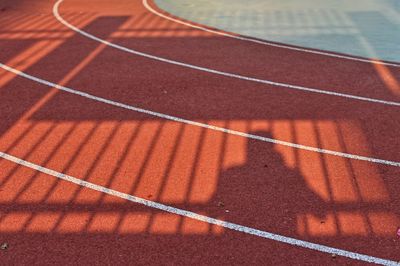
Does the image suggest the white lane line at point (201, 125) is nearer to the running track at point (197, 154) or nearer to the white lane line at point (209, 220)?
the running track at point (197, 154)

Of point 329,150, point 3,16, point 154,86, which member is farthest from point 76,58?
point 329,150

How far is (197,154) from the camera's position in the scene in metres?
6.76

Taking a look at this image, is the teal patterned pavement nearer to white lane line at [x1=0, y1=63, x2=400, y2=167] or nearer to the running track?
the running track

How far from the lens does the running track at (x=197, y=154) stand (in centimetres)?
517

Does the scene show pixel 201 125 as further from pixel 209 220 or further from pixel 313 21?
pixel 313 21

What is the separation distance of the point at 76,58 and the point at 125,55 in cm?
102

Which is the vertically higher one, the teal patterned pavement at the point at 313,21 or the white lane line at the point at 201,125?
the white lane line at the point at 201,125

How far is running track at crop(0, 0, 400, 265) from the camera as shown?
17.0 ft

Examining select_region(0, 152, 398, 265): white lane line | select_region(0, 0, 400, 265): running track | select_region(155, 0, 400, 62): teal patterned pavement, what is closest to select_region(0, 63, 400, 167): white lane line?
select_region(0, 0, 400, 265): running track

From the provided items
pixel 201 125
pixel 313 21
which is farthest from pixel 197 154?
pixel 313 21

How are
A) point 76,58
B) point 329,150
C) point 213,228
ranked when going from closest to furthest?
point 213,228 → point 329,150 → point 76,58

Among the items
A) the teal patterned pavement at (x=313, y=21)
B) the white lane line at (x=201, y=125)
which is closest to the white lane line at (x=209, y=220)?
the white lane line at (x=201, y=125)

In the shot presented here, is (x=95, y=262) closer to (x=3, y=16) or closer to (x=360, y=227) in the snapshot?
(x=360, y=227)

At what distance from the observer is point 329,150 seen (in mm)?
6828
